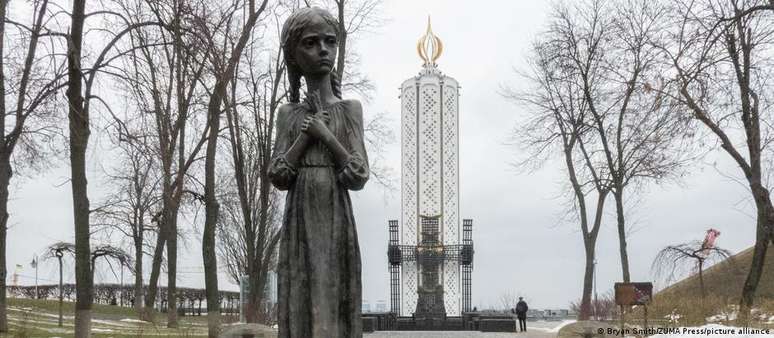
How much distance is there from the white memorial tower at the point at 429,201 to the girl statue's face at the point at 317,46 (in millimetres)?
27184

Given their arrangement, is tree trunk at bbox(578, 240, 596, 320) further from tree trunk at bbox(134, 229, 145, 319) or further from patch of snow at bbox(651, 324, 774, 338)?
tree trunk at bbox(134, 229, 145, 319)

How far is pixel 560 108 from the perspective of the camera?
2400 centimetres

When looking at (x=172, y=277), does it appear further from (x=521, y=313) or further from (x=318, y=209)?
(x=318, y=209)

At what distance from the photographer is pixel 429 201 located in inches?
1296

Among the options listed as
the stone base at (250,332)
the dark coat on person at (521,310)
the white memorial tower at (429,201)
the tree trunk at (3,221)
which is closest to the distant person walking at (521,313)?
the dark coat on person at (521,310)

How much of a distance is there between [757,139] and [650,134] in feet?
16.8

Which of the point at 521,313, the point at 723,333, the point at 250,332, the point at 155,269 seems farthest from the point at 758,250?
the point at 155,269

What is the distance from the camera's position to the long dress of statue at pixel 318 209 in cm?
513

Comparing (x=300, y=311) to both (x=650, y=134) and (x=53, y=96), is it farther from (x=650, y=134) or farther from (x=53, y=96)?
(x=650, y=134)

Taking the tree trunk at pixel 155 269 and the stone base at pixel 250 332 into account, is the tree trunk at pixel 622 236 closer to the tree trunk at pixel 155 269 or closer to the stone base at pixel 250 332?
the stone base at pixel 250 332

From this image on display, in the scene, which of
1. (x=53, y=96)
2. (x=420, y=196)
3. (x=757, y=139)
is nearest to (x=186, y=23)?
(x=53, y=96)

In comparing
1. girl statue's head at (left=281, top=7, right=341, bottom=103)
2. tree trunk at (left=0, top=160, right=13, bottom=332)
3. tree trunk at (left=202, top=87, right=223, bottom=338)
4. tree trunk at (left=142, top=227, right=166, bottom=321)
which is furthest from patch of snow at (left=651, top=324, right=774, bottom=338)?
tree trunk at (left=142, top=227, right=166, bottom=321)

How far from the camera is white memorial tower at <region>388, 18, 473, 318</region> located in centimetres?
3250

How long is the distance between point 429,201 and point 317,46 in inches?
1092
